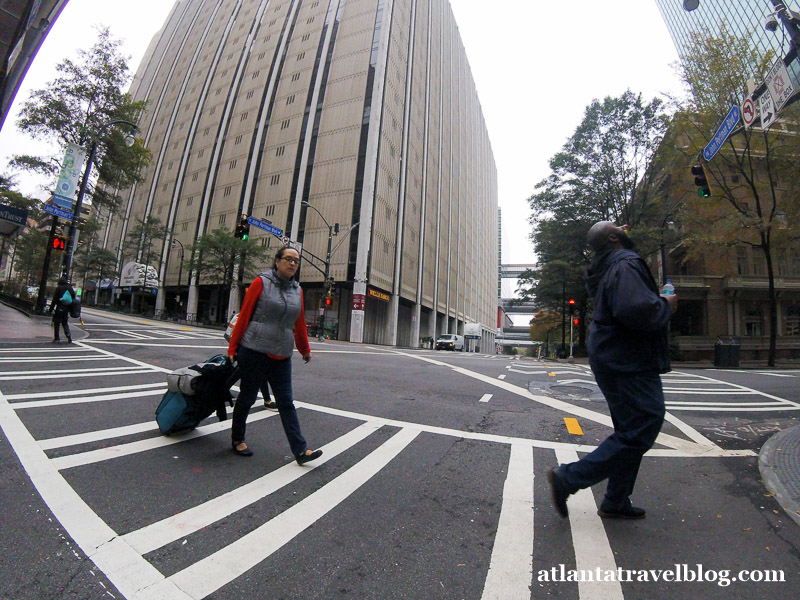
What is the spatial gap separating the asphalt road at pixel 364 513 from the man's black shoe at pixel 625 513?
0.26 ft

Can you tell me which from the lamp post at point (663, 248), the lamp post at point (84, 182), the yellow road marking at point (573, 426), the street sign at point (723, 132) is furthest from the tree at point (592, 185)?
the lamp post at point (84, 182)

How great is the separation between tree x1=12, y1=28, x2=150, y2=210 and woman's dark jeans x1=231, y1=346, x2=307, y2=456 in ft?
73.5

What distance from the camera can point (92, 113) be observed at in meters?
19.7

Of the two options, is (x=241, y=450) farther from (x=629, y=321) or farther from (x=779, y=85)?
(x=779, y=85)

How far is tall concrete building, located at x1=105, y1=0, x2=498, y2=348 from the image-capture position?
34469 millimetres

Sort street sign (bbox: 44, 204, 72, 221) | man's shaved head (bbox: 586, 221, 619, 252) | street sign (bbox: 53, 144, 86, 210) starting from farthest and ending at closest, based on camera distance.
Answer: street sign (bbox: 53, 144, 86, 210) < street sign (bbox: 44, 204, 72, 221) < man's shaved head (bbox: 586, 221, 619, 252)

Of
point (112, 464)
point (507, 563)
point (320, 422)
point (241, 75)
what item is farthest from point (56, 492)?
point (241, 75)

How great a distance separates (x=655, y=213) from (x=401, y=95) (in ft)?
88.8

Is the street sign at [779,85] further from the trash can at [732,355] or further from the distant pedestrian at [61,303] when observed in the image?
the distant pedestrian at [61,303]

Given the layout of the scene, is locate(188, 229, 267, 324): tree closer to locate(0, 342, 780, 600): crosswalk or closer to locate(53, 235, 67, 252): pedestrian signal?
locate(53, 235, 67, 252): pedestrian signal

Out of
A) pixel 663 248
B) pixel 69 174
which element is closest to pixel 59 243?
pixel 69 174

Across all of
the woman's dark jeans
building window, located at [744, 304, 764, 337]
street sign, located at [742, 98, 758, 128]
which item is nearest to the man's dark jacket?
the woman's dark jeans

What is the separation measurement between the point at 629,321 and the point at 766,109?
29.5 ft

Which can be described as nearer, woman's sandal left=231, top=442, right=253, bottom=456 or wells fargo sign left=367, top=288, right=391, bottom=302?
woman's sandal left=231, top=442, right=253, bottom=456
